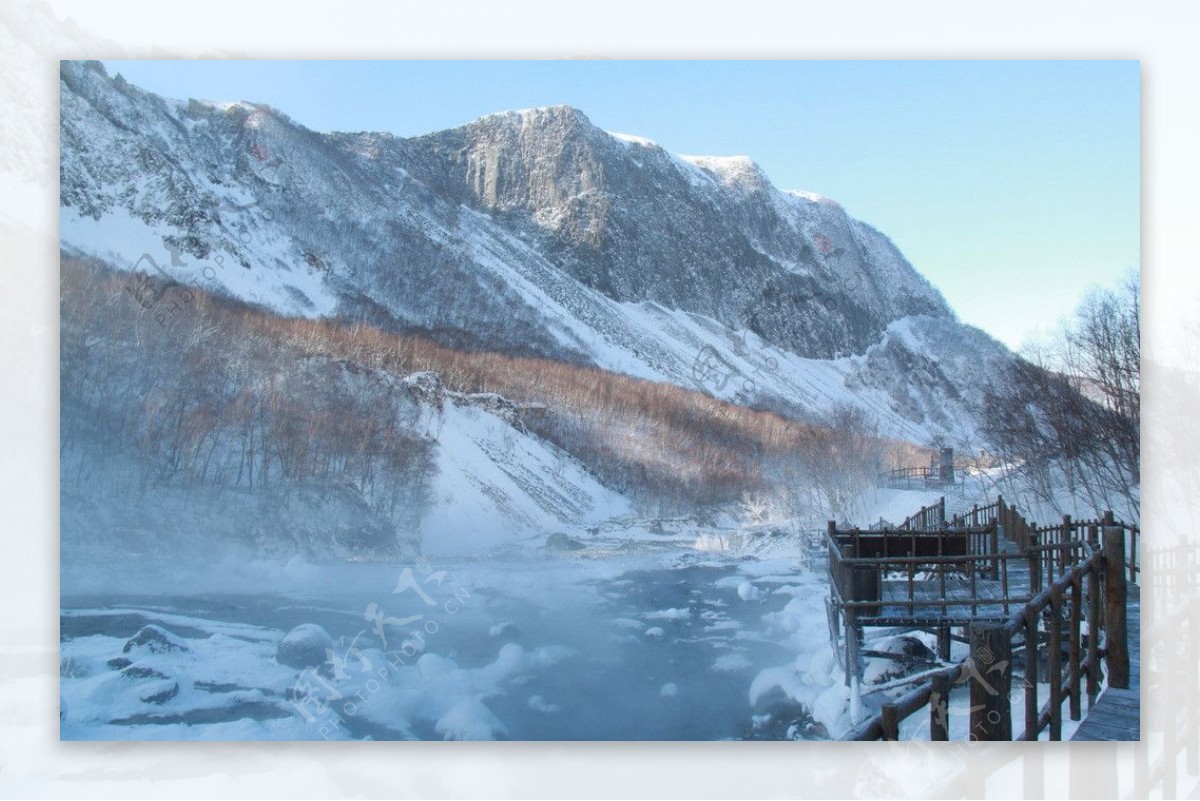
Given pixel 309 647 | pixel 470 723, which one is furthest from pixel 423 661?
pixel 309 647

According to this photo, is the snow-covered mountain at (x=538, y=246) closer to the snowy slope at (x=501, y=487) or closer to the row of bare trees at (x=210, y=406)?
the row of bare trees at (x=210, y=406)

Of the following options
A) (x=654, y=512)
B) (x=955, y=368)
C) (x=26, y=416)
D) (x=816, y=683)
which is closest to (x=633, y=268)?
(x=654, y=512)

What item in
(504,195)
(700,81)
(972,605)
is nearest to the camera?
(972,605)

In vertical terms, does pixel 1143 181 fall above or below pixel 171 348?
above

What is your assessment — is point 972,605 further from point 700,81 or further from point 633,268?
point 700,81

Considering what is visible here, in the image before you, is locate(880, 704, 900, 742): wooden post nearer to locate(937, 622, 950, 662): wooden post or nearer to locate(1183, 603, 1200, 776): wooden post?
locate(1183, 603, 1200, 776): wooden post

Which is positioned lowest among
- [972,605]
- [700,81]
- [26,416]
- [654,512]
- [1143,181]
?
[972,605]

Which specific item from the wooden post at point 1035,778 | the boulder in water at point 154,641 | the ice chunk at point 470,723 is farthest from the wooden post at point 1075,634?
the boulder in water at point 154,641
